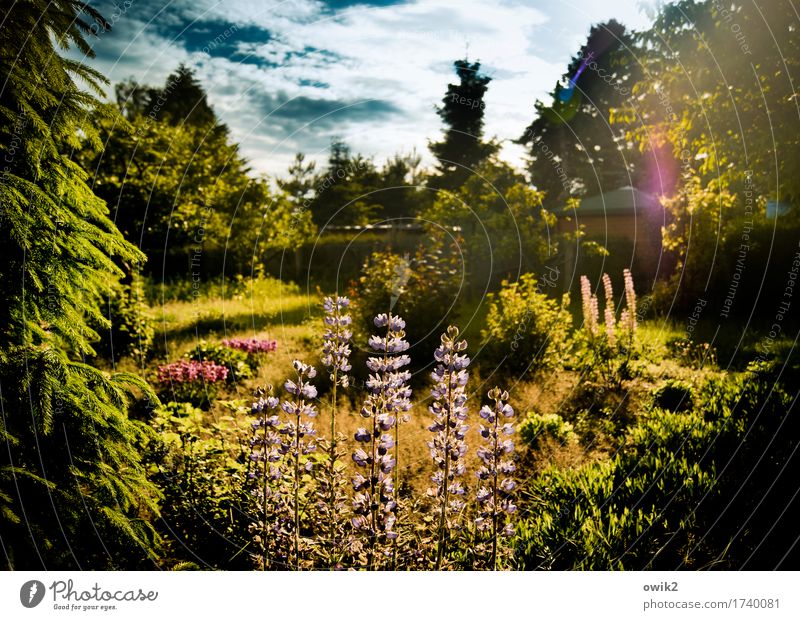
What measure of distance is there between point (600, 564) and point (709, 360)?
4906 millimetres

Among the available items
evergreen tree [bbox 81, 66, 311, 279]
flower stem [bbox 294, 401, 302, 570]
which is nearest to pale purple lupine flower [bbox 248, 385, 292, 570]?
flower stem [bbox 294, 401, 302, 570]

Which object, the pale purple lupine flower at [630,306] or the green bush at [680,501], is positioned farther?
the pale purple lupine flower at [630,306]

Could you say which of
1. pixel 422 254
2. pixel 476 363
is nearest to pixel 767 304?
pixel 476 363

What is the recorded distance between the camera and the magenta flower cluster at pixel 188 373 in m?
6.65

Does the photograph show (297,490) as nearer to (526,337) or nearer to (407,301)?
(526,337)

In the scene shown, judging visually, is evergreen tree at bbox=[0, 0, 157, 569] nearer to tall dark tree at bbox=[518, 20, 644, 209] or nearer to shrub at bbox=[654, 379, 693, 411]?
shrub at bbox=[654, 379, 693, 411]

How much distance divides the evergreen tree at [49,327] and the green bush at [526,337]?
20.5ft

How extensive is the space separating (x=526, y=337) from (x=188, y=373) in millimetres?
5346

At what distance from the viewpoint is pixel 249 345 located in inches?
319

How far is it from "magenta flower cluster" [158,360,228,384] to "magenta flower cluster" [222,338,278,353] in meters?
0.79

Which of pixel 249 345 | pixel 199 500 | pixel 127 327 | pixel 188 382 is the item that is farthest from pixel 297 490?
pixel 127 327

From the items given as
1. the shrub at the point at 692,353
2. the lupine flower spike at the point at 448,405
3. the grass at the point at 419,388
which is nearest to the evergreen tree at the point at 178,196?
the grass at the point at 419,388

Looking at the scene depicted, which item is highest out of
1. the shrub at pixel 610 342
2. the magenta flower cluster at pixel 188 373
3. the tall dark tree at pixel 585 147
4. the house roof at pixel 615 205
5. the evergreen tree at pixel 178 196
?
the tall dark tree at pixel 585 147

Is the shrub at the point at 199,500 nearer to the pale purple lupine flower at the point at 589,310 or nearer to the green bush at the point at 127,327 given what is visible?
the green bush at the point at 127,327
